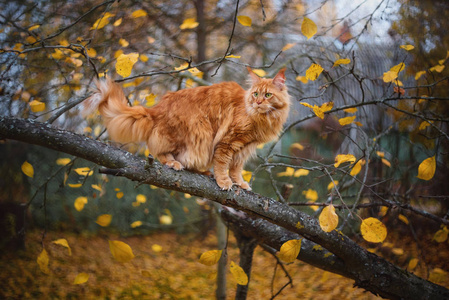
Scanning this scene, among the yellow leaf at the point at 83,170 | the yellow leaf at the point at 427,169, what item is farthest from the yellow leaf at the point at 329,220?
the yellow leaf at the point at 83,170

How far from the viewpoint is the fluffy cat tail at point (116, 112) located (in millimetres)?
1830

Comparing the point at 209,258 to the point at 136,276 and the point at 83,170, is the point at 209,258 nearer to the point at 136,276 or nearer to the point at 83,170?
the point at 83,170

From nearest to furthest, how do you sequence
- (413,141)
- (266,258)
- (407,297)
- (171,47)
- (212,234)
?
1. (407,297)
2. (413,141)
3. (171,47)
4. (266,258)
5. (212,234)

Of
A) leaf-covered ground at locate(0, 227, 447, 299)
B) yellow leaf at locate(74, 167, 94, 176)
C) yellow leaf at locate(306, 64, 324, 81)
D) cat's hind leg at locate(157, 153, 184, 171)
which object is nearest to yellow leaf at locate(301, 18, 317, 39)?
yellow leaf at locate(306, 64, 324, 81)

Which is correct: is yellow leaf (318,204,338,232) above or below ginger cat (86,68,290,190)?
below

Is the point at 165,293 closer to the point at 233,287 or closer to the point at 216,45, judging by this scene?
the point at 233,287

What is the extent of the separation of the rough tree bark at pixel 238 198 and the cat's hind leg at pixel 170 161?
165 millimetres

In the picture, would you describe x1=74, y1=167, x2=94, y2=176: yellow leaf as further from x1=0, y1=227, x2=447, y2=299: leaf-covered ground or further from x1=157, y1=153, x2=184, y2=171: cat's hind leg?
x1=0, y1=227, x2=447, y2=299: leaf-covered ground

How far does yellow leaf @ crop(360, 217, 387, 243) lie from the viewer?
4.72 ft

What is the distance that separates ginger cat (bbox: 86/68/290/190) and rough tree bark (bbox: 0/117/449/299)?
205 millimetres

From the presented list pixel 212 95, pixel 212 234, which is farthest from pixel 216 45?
pixel 212 234

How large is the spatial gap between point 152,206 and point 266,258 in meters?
1.84

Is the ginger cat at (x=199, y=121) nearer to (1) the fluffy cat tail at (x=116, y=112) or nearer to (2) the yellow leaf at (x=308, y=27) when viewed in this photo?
(1) the fluffy cat tail at (x=116, y=112)

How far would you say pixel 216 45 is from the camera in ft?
12.3
